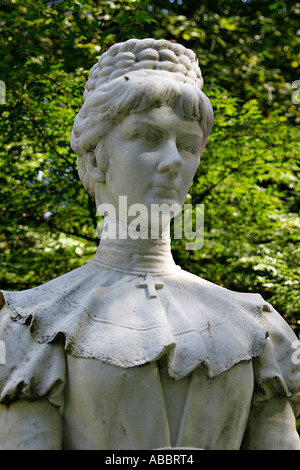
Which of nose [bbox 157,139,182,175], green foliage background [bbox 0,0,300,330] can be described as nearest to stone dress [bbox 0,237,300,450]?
nose [bbox 157,139,182,175]

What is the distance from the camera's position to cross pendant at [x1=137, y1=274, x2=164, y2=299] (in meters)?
2.64

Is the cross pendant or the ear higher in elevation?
the ear

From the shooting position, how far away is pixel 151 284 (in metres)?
2.67

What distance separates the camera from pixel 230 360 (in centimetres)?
255

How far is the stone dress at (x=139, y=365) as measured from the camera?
2426 millimetres

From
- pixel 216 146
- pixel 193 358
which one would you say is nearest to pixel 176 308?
pixel 193 358

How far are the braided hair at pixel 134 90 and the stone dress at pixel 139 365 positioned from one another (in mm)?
462

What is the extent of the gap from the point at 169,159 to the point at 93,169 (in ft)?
1.20

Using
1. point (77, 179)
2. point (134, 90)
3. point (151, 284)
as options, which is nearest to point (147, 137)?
point (134, 90)

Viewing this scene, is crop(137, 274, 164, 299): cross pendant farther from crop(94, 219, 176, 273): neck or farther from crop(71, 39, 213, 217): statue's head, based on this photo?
crop(71, 39, 213, 217): statue's head

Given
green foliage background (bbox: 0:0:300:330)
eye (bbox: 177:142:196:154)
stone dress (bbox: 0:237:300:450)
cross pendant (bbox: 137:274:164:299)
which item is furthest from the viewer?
green foliage background (bbox: 0:0:300:330)

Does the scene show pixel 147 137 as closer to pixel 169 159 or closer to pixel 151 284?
pixel 169 159

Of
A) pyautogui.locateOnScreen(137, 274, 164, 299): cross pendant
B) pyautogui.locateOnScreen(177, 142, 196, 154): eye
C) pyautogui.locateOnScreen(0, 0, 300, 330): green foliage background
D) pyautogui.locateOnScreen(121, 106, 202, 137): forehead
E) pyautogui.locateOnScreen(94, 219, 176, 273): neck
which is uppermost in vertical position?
pyautogui.locateOnScreen(121, 106, 202, 137): forehead
